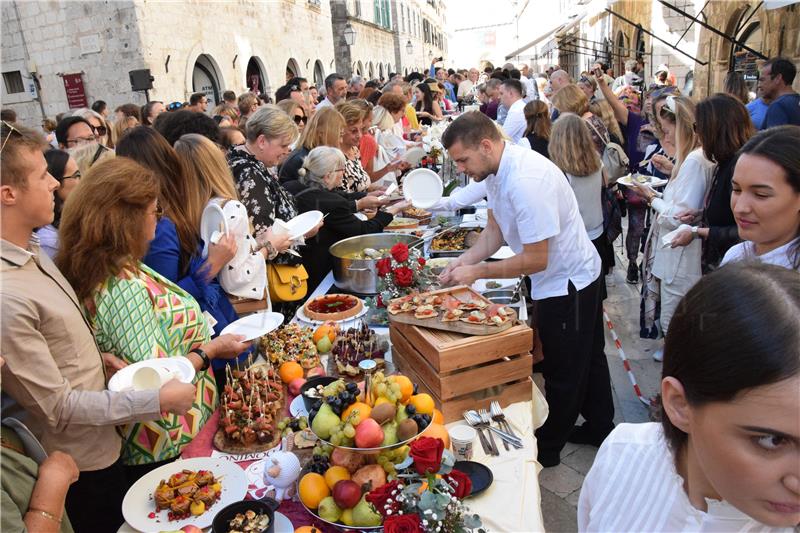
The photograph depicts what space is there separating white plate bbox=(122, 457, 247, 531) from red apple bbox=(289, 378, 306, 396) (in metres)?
0.51

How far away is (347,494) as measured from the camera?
5.10ft

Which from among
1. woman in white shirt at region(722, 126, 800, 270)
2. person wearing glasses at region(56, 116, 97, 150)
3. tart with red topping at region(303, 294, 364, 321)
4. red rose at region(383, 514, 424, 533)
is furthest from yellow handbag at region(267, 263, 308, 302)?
person wearing glasses at region(56, 116, 97, 150)

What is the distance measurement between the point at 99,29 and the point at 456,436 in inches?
479

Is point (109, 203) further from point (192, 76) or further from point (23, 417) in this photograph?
point (192, 76)

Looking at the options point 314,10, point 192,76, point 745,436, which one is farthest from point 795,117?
point 314,10

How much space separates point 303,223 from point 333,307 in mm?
604

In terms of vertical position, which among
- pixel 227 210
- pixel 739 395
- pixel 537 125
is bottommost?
pixel 739 395

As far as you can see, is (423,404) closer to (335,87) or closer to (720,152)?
(720,152)

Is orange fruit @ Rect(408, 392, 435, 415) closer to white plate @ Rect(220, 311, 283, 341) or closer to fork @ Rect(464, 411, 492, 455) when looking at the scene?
fork @ Rect(464, 411, 492, 455)

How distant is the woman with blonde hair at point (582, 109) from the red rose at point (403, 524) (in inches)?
188

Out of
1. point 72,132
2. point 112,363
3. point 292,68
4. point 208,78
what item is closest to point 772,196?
point 112,363

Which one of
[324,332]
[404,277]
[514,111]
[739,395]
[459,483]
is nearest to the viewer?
[739,395]

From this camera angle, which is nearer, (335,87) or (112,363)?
(112,363)

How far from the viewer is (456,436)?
1898mm
